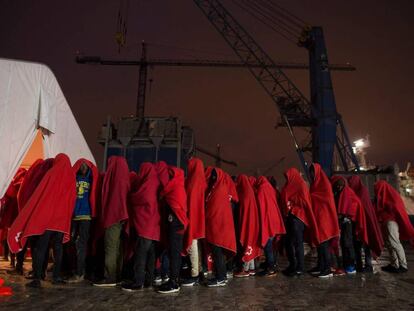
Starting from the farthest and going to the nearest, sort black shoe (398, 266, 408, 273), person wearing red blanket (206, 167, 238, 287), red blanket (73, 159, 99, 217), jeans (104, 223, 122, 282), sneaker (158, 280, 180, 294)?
1. black shoe (398, 266, 408, 273)
2. red blanket (73, 159, 99, 217)
3. person wearing red blanket (206, 167, 238, 287)
4. jeans (104, 223, 122, 282)
5. sneaker (158, 280, 180, 294)

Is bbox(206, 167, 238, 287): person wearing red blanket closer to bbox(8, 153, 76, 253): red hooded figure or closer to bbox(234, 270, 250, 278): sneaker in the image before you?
bbox(234, 270, 250, 278): sneaker

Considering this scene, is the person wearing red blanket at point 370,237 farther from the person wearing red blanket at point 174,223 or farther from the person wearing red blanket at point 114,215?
the person wearing red blanket at point 114,215

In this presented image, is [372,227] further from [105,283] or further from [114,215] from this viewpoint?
[105,283]

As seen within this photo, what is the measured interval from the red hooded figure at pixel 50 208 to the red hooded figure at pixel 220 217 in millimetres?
1823

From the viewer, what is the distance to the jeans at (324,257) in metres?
Result: 4.85

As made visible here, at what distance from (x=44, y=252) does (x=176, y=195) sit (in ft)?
5.85

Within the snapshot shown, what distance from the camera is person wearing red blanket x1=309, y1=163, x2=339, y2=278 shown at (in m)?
4.86

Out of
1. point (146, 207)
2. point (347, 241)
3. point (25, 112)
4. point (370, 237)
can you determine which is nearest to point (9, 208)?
point (25, 112)

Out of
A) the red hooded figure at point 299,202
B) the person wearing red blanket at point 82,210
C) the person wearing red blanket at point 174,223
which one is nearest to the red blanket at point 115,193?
the person wearing red blanket at point 82,210

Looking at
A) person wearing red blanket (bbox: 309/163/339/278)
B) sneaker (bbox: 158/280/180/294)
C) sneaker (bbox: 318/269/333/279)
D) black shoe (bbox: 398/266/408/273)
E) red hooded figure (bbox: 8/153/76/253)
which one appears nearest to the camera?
sneaker (bbox: 158/280/180/294)

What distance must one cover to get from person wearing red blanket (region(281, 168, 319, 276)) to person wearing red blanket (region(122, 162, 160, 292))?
211 centimetres

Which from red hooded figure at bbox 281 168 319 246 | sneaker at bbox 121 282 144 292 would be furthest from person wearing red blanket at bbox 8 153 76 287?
red hooded figure at bbox 281 168 319 246

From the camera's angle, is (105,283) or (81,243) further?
(81,243)

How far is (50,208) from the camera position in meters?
4.07
